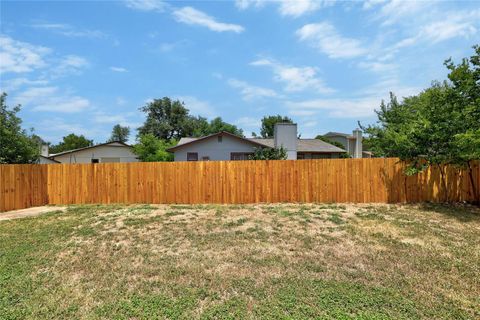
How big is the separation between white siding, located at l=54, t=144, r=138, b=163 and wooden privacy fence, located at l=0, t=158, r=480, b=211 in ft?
54.0

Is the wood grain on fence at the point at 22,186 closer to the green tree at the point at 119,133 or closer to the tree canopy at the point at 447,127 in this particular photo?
the tree canopy at the point at 447,127

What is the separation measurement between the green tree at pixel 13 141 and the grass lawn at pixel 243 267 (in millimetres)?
7180

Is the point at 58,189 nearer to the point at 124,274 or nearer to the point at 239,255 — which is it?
the point at 124,274

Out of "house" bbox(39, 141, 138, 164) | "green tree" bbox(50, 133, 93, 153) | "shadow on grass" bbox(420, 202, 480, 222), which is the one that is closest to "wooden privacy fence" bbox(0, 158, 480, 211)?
"shadow on grass" bbox(420, 202, 480, 222)

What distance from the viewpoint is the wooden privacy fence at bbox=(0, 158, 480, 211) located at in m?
10.2

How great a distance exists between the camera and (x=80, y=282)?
451 cm

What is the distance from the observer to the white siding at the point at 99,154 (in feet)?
89.2

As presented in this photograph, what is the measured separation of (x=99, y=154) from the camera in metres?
27.2

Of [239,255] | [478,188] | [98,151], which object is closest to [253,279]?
[239,255]

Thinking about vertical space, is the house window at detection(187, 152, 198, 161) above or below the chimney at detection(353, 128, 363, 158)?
below

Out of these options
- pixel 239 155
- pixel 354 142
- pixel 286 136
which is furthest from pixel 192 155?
pixel 354 142

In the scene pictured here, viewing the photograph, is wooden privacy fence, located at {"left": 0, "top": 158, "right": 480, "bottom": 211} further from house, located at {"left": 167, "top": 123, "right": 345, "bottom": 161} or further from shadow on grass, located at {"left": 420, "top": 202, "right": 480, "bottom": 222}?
house, located at {"left": 167, "top": 123, "right": 345, "bottom": 161}

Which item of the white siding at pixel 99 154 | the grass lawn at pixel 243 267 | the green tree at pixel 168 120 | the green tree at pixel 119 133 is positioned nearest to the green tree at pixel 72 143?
the green tree at pixel 119 133

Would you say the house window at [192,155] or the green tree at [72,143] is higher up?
the green tree at [72,143]
